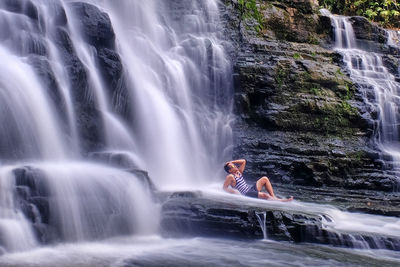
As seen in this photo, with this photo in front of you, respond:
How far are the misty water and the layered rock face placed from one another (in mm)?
665

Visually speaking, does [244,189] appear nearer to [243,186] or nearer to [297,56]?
[243,186]

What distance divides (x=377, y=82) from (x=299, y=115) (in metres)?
3.61

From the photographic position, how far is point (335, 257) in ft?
19.4

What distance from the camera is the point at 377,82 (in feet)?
47.2

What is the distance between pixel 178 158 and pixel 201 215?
3.99 m

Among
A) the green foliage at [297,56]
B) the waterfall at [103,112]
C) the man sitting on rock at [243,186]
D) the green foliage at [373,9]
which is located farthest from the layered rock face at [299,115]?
the green foliage at [373,9]

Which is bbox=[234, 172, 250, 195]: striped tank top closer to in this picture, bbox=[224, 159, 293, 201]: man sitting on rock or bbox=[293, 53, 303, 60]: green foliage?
bbox=[224, 159, 293, 201]: man sitting on rock

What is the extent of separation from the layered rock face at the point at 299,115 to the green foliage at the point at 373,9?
6.95 metres

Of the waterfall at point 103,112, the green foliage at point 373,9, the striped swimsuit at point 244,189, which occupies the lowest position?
the striped swimsuit at point 244,189

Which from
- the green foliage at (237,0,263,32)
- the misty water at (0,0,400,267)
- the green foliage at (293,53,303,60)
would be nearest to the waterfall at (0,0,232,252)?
the misty water at (0,0,400,267)

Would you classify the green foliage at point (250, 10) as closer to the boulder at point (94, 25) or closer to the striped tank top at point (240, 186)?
the boulder at point (94, 25)

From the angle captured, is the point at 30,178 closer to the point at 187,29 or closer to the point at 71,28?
the point at 71,28

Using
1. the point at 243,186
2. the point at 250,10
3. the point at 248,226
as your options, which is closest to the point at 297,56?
the point at 250,10

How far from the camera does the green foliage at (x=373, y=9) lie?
20812mm
